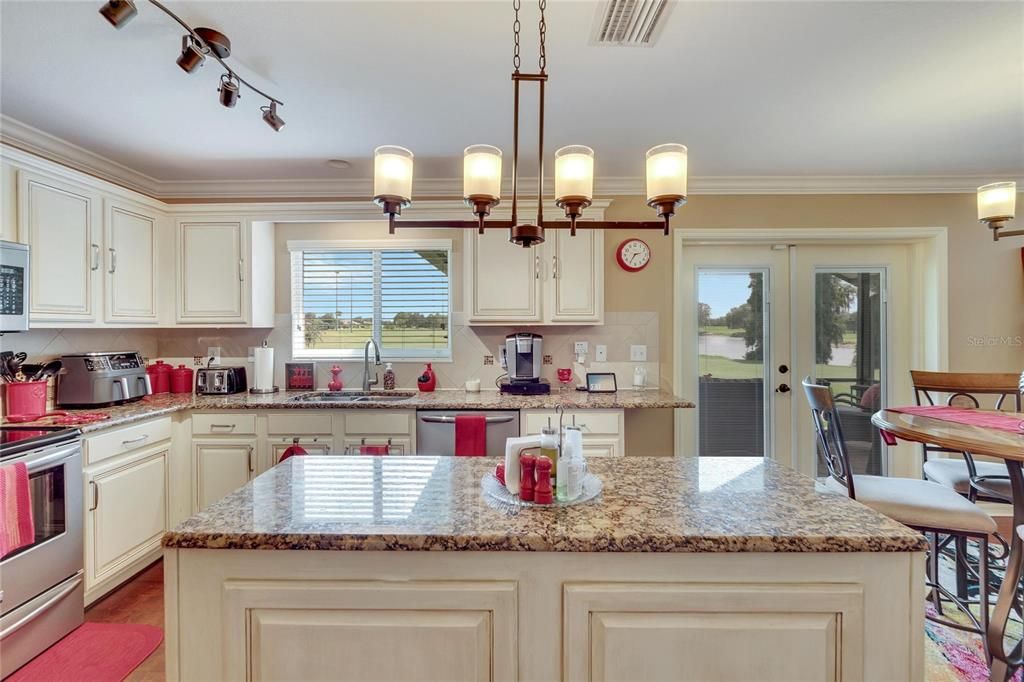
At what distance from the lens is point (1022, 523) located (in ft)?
5.61

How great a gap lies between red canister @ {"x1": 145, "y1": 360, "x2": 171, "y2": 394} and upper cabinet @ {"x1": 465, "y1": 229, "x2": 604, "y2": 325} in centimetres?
220

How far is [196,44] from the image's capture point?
1.68 m

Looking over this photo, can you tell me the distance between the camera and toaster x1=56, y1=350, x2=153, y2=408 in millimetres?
2572

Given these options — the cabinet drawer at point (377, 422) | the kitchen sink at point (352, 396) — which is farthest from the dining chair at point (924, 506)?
the kitchen sink at point (352, 396)

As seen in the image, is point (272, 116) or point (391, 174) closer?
point (391, 174)

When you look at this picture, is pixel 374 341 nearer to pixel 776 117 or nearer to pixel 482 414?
pixel 482 414

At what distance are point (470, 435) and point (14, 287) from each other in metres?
2.30

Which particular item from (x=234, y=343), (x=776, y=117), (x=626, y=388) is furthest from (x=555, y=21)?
(x=234, y=343)

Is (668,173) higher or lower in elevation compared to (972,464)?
higher

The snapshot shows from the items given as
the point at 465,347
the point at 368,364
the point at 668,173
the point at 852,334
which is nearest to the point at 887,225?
the point at 852,334

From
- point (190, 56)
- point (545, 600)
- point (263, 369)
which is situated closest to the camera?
point (545, 600)

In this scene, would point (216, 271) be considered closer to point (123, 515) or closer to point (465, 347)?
point (123, 515)

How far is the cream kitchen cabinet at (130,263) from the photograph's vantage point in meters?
2.71

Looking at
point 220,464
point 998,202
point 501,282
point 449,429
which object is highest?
point 998,202
